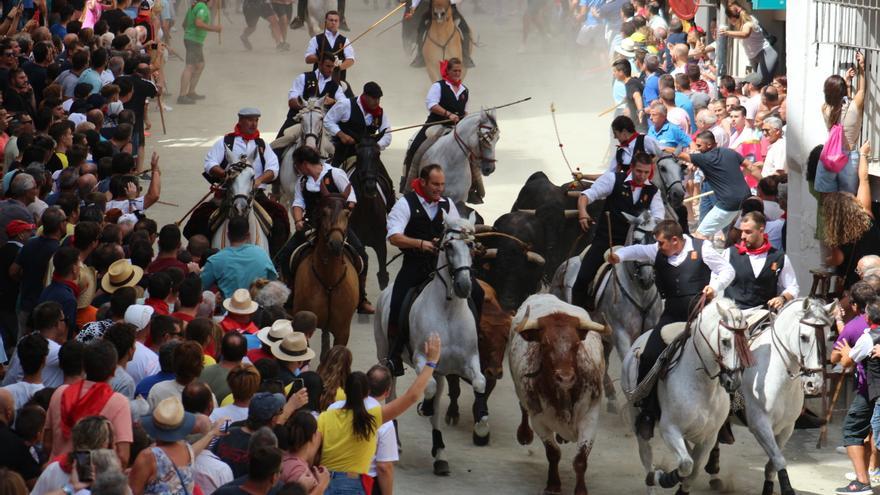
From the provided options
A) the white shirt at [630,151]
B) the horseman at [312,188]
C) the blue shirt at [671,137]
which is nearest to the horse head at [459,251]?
the horseman at [312,188]

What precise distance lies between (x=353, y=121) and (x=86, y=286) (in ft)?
22.4

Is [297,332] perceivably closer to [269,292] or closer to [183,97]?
[269,292]

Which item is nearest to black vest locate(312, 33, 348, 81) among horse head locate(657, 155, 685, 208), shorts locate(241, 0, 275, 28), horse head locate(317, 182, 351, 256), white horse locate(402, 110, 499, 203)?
white horse locate(402, 110, 499, 203)

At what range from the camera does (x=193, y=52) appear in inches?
1037

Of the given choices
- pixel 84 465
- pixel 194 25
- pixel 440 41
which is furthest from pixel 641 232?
pixel 194 25

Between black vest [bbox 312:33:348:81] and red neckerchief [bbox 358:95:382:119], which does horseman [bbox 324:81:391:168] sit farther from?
black vest [bbox 312:33:348:81]

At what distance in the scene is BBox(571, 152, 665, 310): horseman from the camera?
526 inches

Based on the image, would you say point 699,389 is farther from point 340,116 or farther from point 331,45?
point 331,45

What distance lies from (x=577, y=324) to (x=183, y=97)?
56.1 feet

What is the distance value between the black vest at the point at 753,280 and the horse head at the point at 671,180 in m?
2.03

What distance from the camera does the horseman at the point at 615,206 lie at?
13.4m

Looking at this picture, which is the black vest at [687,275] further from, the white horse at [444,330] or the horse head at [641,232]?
the white horse at [444,330]

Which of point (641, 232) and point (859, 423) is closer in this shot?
point (859, 423)

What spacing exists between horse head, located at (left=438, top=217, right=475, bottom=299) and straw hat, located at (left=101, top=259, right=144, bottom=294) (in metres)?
2.35
